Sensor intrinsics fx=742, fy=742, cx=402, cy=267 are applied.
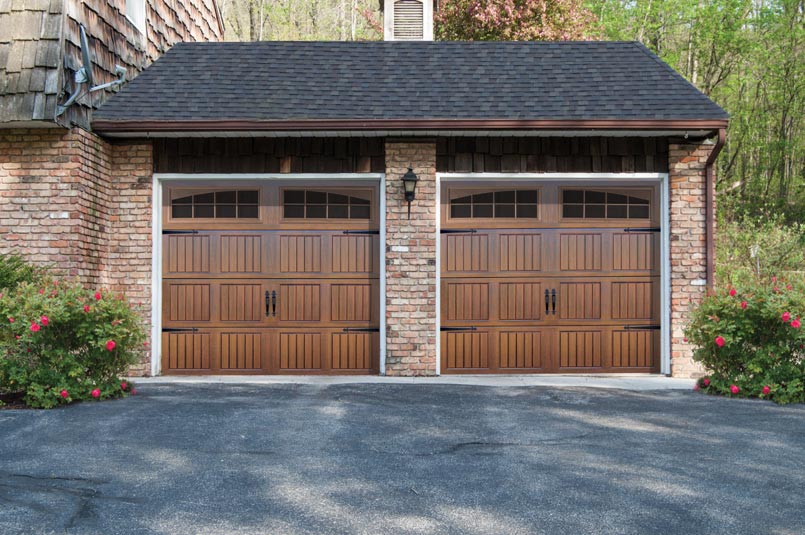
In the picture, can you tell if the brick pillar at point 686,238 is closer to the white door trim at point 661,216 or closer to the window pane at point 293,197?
the white door trim at point 661,216

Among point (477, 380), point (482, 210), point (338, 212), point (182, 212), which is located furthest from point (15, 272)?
point (482, 210)

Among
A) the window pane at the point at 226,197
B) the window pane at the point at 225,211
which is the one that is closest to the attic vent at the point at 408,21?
the window pane at the point at 226,197

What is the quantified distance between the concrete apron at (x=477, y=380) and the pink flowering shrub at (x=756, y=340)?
757mm

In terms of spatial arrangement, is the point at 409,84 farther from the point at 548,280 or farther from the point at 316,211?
the point at 548,280

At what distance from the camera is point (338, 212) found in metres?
9.62

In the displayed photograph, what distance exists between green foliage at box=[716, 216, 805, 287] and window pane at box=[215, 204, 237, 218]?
33.1 feet

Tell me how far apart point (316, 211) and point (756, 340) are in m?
5.37

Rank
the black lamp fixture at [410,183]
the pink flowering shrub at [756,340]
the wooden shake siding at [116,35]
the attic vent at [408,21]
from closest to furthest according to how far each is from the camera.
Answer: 1. the pink flowering shrub at [756,340]
2. the wooden shake siding at [116,35]
3. the black lamp fixture at [410,183]
4. the attic vent at [408,21]

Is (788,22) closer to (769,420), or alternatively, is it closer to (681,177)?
(681,177)

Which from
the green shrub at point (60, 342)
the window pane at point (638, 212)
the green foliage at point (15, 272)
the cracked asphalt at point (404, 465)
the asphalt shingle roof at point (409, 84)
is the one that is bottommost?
the cracked asphalt at point (404, 465)

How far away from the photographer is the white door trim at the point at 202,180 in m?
9.43

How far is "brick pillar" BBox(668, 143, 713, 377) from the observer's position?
9328 mm

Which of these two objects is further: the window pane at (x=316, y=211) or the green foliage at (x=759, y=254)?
the green foliage at (x=759, y=254)

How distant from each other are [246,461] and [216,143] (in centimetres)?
546
